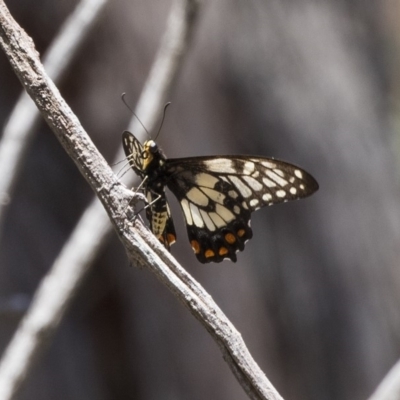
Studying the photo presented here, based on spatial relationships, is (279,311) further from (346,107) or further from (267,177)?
(267,177)

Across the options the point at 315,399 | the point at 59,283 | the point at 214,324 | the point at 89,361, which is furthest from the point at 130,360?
the point at 214,324

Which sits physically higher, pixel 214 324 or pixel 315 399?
pixel 214 324

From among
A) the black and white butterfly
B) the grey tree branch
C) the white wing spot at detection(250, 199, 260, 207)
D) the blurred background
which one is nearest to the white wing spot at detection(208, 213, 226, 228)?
the black and white butterfly

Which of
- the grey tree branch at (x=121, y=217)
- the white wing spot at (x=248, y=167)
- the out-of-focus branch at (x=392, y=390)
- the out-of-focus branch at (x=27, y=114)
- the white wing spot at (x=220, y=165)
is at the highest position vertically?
the out-of-focus branch at (x=27, y=114)

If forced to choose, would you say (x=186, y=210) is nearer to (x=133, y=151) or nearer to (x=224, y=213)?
(x=224, y=213)

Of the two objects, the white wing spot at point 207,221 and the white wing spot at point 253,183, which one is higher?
the white wing spot at point 253,183

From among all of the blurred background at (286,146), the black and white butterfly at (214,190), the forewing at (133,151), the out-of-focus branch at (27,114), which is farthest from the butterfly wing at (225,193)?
the blurred background at (286,146)

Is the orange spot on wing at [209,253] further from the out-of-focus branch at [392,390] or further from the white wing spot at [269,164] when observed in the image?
the out-of-focus branch at [392,390]

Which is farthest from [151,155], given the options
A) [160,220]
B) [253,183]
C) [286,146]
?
[286,146]
